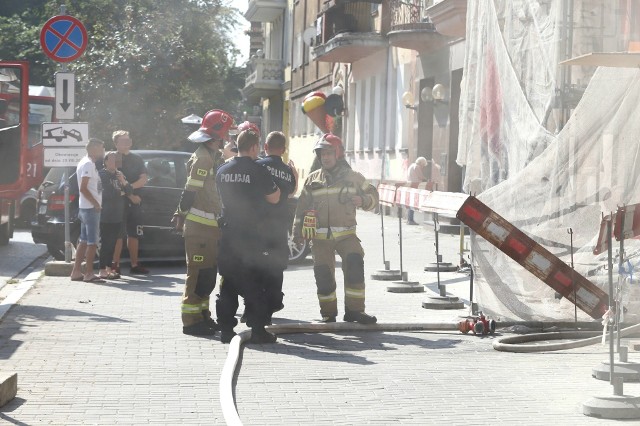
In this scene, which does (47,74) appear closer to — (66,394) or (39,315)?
(39,315)

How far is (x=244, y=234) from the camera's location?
423 inches

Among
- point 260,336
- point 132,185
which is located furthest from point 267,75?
point 260,336

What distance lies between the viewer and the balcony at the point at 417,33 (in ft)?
96.7

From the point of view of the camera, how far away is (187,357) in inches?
385

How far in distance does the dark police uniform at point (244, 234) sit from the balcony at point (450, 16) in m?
13.4

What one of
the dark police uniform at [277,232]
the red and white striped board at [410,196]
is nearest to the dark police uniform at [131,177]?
the red and white striped board at [410,196]

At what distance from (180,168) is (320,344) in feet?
26.2

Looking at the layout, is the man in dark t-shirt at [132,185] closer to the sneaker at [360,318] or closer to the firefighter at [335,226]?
the firefighter at [335,226]

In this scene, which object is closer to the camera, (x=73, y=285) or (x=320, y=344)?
(x=320, y=344)

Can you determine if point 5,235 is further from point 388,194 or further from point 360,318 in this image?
point 360,318

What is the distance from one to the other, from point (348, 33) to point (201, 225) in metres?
26.4

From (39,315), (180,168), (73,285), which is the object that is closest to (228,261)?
(39,315)

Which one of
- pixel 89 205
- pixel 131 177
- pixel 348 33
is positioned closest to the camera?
pixel 89 205

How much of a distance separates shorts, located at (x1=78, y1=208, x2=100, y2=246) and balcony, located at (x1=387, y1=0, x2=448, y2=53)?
1487 centimetres
